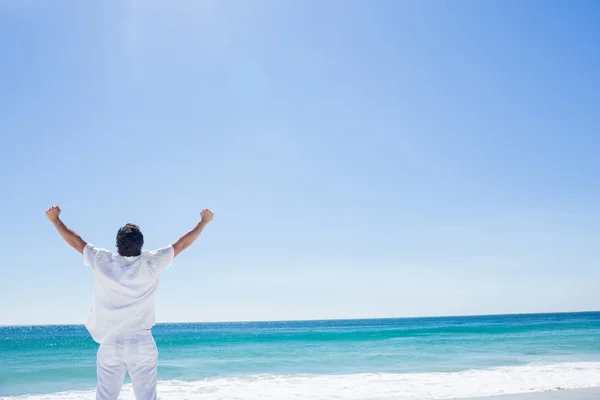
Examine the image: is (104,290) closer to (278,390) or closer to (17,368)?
(278,390)

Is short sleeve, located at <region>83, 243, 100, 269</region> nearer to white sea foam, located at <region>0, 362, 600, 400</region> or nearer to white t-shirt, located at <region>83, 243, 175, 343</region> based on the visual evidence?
white t-shirt, located at <region>83, 243, 175, 343</region>

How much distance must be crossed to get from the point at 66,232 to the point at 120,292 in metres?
0.47

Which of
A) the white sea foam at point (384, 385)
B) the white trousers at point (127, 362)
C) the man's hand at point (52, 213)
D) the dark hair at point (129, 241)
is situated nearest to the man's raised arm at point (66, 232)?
the man's hand at point (52, 213)

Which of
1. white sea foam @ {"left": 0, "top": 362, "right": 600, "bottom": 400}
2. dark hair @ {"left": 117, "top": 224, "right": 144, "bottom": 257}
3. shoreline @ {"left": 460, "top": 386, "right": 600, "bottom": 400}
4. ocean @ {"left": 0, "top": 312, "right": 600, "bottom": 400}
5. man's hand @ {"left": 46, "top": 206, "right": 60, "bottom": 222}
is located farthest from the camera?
ocean @ {"left": 0, "top": 312, "right": 600, "bottom": 400}

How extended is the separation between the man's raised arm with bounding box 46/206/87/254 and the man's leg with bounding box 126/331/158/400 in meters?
0.60

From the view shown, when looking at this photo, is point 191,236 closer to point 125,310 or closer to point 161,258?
point 161,258

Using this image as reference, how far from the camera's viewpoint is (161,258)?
8.80 ft

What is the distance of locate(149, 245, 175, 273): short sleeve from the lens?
2.65 metres

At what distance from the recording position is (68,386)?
11.4 m

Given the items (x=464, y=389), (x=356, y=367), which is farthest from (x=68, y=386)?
(x=464, y=389)

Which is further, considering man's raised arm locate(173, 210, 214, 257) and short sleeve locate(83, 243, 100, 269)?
man's raised arm locate(173, 210, 214, 257)

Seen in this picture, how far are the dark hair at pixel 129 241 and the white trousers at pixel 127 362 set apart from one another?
0.41 m

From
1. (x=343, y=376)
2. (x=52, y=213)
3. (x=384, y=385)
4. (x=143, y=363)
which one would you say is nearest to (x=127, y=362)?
(x=143, y=363)

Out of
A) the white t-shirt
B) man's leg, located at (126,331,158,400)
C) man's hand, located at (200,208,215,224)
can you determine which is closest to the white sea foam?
man's hand, located at (200,208,215,224)
